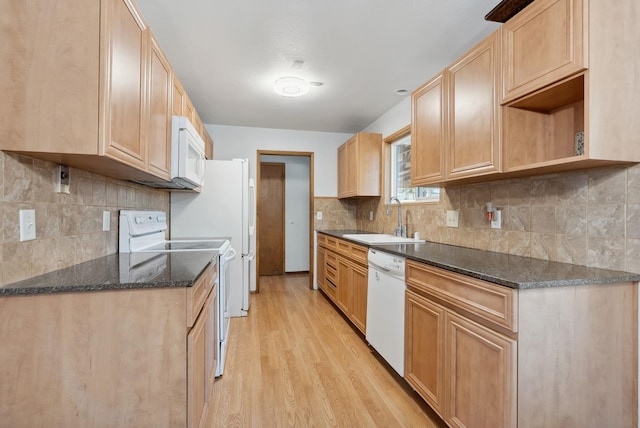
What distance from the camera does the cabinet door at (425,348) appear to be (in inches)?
63.2

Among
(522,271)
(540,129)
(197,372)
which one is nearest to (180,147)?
(197,372)

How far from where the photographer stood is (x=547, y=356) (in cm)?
121

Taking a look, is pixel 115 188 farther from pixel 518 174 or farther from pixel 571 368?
pixel 571 368

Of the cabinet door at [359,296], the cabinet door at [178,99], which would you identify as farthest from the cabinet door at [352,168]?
the cabinet door at [178,99]

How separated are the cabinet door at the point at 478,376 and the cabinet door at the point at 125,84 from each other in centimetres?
169

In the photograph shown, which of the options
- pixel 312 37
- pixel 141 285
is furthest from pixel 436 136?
pixel 141 285

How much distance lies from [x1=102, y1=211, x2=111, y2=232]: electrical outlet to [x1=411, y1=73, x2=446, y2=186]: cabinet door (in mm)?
2099

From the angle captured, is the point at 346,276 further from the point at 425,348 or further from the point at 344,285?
the point at 425,348

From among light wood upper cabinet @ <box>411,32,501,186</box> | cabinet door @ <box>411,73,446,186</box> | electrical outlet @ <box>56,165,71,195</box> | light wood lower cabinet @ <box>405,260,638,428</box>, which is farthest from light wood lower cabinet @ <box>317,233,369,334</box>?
electrical outlet @ <box>56,165,71,195</box>

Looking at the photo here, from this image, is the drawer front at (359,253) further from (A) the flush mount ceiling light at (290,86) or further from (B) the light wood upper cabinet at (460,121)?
(A) the flush mount ceiling light at (290,86)

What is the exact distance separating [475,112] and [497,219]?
0.71 m

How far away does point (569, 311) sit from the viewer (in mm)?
1226

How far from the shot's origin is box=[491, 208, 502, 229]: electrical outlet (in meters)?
2.00

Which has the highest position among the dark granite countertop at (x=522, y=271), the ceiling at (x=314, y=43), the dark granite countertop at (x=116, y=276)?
the ceiling at (x=314, y=43)
